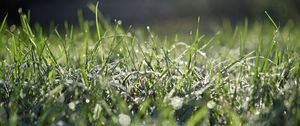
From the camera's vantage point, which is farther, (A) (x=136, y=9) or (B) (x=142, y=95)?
(A) (x=136, y=9)

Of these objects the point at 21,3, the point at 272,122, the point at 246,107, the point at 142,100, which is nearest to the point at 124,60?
the point at 142,100

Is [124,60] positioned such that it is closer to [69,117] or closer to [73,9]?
[69,117]

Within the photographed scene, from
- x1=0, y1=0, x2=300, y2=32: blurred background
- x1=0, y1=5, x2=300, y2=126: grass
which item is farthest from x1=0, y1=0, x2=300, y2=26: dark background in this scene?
x1=0, y1=5, x2=300, y2=126: grass

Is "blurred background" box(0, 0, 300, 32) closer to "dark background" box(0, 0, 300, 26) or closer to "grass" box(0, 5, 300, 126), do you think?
"dark background" box(0, 0, 300, 26)

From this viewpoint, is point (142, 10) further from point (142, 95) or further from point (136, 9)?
point (142, 95)

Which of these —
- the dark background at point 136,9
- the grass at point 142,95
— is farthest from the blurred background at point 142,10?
the grass at point 142,95

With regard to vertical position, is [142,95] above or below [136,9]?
below

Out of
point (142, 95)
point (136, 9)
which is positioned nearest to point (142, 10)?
point (136, 9)

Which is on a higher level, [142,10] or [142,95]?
[142,10]

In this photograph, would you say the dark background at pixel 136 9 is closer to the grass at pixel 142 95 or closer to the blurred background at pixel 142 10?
the blurred background at pixel 142 10
